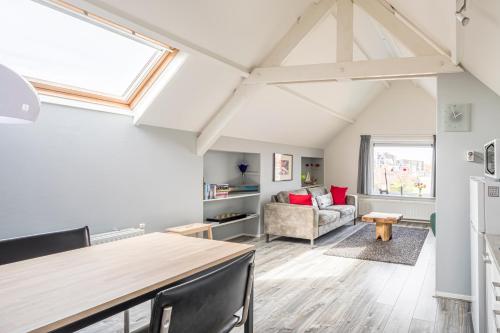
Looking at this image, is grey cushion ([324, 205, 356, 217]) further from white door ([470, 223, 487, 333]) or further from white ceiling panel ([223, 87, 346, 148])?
white door ([470, 223, 487, 333])

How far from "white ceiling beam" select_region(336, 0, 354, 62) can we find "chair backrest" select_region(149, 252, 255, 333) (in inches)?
111

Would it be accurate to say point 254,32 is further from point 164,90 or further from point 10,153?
point 10,153

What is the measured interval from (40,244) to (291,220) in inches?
163

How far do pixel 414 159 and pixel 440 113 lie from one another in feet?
16.9

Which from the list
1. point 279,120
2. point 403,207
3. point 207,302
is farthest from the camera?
point 403,207

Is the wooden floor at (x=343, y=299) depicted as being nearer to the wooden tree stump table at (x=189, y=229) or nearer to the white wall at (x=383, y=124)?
the wooden tree stump table at (x=189, y=229)

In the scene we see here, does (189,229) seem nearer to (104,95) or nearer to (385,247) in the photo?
(104,95)

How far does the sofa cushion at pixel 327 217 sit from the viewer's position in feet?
19.1

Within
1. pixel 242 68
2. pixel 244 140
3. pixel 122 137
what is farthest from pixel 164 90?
pixel 244 140

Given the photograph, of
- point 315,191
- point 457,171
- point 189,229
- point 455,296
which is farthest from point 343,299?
point 315,191

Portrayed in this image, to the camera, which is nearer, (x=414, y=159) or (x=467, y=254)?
(x=467, y=254)

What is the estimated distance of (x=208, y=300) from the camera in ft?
4.32

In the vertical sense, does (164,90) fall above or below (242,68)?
below

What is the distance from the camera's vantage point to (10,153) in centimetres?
276
